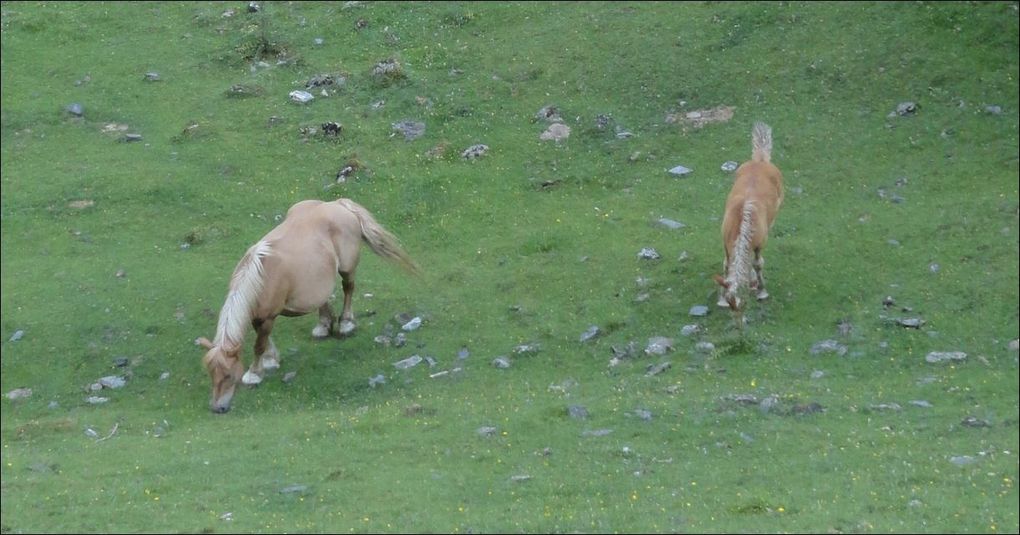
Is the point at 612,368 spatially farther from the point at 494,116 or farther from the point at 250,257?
the point at 494,116

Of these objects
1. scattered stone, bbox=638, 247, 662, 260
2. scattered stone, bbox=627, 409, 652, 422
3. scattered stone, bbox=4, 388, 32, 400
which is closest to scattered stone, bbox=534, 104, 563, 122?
scattered stone, bbox=638, 247, 662, 260

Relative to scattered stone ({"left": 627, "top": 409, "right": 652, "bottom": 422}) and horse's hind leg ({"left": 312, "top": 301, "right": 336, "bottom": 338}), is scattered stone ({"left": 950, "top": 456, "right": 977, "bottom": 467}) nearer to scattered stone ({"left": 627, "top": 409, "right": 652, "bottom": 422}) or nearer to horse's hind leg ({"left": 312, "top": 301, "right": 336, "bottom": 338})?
scattered stone ({"left": 627, "top": 409, "right": 652, "bottom": 422})

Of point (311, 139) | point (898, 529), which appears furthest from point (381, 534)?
point (311, 139)

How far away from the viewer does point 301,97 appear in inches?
912

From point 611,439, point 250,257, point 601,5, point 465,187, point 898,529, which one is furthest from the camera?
point 601,5

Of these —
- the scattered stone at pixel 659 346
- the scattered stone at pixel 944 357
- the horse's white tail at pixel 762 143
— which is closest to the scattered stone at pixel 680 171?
the horse's white tail at pixel 762 143

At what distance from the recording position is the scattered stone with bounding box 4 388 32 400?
14938 mm

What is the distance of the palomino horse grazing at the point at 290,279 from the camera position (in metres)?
13.8

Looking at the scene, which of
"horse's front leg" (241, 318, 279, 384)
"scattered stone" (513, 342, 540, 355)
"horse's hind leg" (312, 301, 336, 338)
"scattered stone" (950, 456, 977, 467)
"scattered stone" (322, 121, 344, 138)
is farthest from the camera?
"scattered stone" (322, 121, 344, 138)

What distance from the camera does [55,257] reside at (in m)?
18.5

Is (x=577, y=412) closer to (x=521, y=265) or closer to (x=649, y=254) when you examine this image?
(x=649, y=254)

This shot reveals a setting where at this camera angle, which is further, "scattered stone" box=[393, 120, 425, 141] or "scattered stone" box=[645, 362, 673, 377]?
"scattered stone" box=[393, 120, 425, 141]

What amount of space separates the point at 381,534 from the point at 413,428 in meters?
2.94

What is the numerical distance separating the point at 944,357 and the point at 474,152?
9896mm
